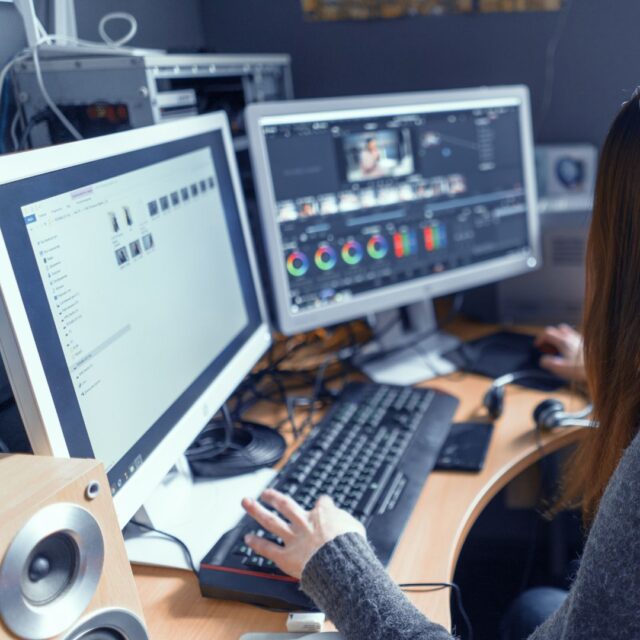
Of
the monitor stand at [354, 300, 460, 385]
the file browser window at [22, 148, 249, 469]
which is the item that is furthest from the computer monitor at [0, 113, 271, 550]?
the monitor stand at [354, 300, 460, 385]

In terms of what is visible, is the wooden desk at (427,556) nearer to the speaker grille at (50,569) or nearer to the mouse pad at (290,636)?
the mouse pad at (290,636)

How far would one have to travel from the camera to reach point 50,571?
0.55 meters

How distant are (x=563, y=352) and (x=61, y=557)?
0.99 metres

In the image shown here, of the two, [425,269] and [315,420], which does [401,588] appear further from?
[425,269]

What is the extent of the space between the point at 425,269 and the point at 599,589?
822 mm

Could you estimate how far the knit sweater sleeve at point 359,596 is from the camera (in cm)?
69

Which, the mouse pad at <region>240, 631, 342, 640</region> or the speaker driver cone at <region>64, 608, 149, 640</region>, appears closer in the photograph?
the speaker driver cone at <region>64, 608, 149, 640</region>

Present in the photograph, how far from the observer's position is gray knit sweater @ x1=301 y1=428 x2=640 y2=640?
1.89 feet

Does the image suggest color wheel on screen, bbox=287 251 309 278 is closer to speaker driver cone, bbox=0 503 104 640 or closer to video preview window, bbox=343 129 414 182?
video preview window, bbox=343 129 414 182

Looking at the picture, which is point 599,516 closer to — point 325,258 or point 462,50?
point 325,258

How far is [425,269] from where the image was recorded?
1352 millimetres

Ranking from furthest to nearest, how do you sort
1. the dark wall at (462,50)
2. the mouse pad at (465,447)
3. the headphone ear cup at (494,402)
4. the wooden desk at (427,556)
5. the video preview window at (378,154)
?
the dark wall at (462,50)
the video preview window at (378,154)
the headphone ear cup at (494,402)
the mouse pad at (465,447)
the wooden desk at (427,556)

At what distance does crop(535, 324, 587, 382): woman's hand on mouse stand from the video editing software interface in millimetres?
186

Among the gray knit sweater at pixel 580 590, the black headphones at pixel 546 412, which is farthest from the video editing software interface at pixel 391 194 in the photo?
the gray knit sweater at pixel 580 590
